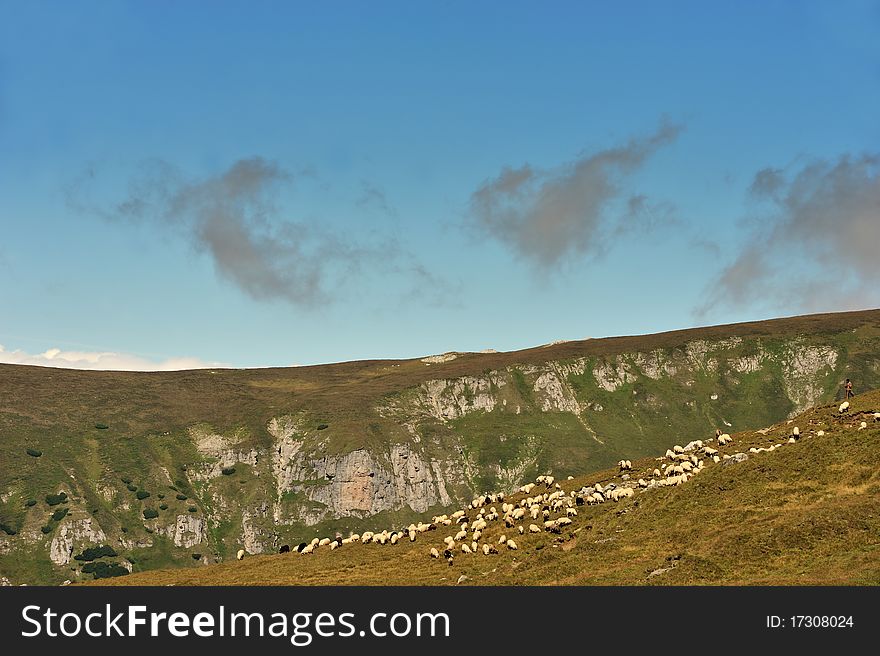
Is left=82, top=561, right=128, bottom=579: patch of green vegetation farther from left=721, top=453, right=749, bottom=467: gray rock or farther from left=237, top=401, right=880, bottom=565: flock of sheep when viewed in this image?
left=721, top=453, right=749, bottom=467: gray rock

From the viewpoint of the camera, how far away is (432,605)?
34.8 meters

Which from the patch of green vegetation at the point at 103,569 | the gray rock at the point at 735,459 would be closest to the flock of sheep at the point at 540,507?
the gray rock at the point at 735,459

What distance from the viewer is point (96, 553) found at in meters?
194

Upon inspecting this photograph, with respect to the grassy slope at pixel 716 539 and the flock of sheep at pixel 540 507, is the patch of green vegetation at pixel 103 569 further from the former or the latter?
the flock of sheep at pixel 540 507

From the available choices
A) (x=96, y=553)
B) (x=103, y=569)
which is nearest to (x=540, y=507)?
(x=103, y=569)

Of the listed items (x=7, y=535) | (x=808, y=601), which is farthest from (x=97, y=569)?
(x=808, y=601)

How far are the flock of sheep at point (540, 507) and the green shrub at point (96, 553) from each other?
143m

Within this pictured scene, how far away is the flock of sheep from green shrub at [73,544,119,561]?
471ft

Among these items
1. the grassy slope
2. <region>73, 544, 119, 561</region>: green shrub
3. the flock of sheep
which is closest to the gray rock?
the flock of sheep

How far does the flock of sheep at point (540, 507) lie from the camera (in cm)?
6006

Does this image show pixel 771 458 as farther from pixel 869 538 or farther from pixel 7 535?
pixel 7 535

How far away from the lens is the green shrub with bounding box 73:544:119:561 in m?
192

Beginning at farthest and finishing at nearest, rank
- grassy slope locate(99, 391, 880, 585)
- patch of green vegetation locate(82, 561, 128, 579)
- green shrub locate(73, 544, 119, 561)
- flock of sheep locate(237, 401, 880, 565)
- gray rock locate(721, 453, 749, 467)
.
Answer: green shrub locate(73, 544, 119, 561)
patch of green vegetation locate(82, 561, 128, 579)
flock of sheep locate(237, 401, 880, 565)
gray rock locate(721, 453, 749, 467)
grassy slope locate(99, 391, 880, 585)

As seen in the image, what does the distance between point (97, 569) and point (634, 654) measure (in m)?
186
